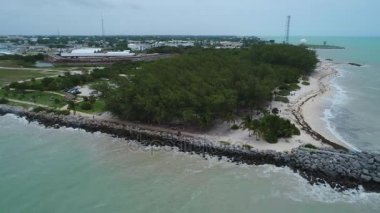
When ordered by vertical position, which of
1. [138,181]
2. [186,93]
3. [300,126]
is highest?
[186,93]

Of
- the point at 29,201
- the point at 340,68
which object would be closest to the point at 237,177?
the point at 29,201

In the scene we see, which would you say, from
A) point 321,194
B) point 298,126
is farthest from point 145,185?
point 298,126

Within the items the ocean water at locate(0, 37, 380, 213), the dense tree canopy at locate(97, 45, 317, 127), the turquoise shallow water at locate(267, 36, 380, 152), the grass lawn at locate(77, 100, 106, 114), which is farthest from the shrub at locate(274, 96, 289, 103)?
the grass lawn at locate(77, 100, 106, 114)

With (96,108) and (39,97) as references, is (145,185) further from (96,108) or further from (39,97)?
(39,97)

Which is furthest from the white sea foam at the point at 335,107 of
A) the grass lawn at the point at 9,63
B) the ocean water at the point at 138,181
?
the grass lawn at the point at 9,63

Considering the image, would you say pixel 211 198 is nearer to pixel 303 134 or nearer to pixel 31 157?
pixel 303 134

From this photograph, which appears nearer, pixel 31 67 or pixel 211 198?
pixel 211 198
